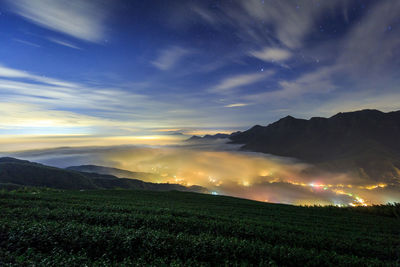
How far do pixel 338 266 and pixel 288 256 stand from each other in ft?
9.02

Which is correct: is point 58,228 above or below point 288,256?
above

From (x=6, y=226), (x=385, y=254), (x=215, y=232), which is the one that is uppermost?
(x=6, y=226)

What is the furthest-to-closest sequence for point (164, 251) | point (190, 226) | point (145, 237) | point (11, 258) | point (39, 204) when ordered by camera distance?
point (39, 204), point (190, 226), point (145, 237), point (164, 251), point (11, 258)

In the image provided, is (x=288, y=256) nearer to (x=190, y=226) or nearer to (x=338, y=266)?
(x=338, y=266)

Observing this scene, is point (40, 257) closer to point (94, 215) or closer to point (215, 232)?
point (94, 215)

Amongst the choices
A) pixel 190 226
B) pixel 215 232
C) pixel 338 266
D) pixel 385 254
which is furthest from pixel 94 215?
pixel 385 254

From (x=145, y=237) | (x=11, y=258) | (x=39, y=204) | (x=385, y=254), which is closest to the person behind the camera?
(x=11, y=258)

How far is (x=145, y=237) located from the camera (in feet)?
33.0

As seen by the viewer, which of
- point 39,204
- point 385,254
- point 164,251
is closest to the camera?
point 164,251

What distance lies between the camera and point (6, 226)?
10195 mm

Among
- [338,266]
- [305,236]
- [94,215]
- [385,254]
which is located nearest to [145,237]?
[94,215]

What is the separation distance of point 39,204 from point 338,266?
2580cm

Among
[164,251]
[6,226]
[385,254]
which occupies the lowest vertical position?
[385,254]

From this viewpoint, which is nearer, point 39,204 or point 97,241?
point 97,241
